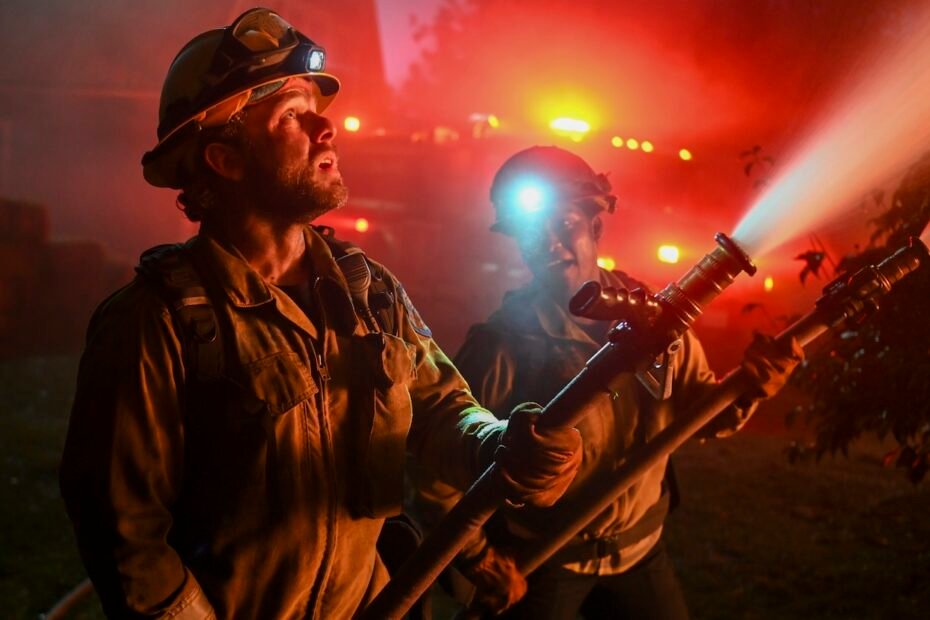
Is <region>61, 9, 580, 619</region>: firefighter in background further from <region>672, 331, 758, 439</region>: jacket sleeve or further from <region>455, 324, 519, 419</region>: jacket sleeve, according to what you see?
<region>672, 331, 758, 439</region>: jacket sleeve

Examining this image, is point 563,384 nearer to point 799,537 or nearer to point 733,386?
point 733,386

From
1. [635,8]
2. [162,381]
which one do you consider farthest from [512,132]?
[162,381]

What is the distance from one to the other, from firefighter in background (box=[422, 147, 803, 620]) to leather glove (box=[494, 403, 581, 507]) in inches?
33.6

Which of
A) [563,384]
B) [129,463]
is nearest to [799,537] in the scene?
[563,384]

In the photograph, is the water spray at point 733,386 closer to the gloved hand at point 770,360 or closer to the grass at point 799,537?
the gloved hand at point 770,360

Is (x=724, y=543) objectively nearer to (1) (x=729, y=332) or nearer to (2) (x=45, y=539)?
(1) (x=729, y=332)

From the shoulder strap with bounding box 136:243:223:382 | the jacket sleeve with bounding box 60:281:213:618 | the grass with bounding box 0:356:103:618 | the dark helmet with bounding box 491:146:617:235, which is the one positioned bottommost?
the grass with bounding box 0:356:103:618

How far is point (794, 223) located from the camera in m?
2.71

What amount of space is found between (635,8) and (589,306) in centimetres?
1178

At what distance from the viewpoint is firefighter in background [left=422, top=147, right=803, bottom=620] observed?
11.1 feet

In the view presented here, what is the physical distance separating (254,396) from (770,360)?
61.6 inches

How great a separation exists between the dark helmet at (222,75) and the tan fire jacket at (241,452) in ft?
1.10

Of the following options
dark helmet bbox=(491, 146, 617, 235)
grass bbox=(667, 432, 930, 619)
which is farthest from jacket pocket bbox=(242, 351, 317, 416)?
grass bbox=(667, 432, 930, 619)

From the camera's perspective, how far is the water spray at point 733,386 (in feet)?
7.51
